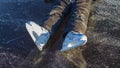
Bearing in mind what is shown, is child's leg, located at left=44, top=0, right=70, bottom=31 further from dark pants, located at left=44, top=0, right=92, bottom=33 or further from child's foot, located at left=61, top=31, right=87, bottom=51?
child's foot, located at left=61, top=31, right=87, bottom=51

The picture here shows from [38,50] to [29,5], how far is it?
1.57 m

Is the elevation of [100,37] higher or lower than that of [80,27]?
lower

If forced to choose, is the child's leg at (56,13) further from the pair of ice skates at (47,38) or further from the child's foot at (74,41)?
the child's foot at (74,41)

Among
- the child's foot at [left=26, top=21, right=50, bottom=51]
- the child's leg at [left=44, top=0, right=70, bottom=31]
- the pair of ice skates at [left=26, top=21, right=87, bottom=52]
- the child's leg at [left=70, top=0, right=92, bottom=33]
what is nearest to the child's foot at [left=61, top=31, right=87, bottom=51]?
the pair of ice skates at [left=26, top=21, right=87, bottom=52]

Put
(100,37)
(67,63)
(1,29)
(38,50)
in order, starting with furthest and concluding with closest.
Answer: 1. (1,29)
2. (100,37)
3. (38,50)
4. (67,63)

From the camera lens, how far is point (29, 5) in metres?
5.56

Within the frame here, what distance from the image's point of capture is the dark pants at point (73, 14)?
4332 mm

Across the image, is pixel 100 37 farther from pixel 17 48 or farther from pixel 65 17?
pixel 17 48

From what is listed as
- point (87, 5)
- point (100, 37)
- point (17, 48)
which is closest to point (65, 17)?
point (87, 5)

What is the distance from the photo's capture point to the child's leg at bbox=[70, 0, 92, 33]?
14.1 ft

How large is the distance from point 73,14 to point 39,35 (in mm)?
782

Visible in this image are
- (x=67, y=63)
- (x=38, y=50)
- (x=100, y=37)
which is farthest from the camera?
(x=100, y=37)

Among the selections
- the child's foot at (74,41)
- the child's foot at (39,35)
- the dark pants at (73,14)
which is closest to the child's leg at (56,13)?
the dark pants at (73,14)

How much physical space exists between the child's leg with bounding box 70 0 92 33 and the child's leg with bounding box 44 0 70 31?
6.6 inches
